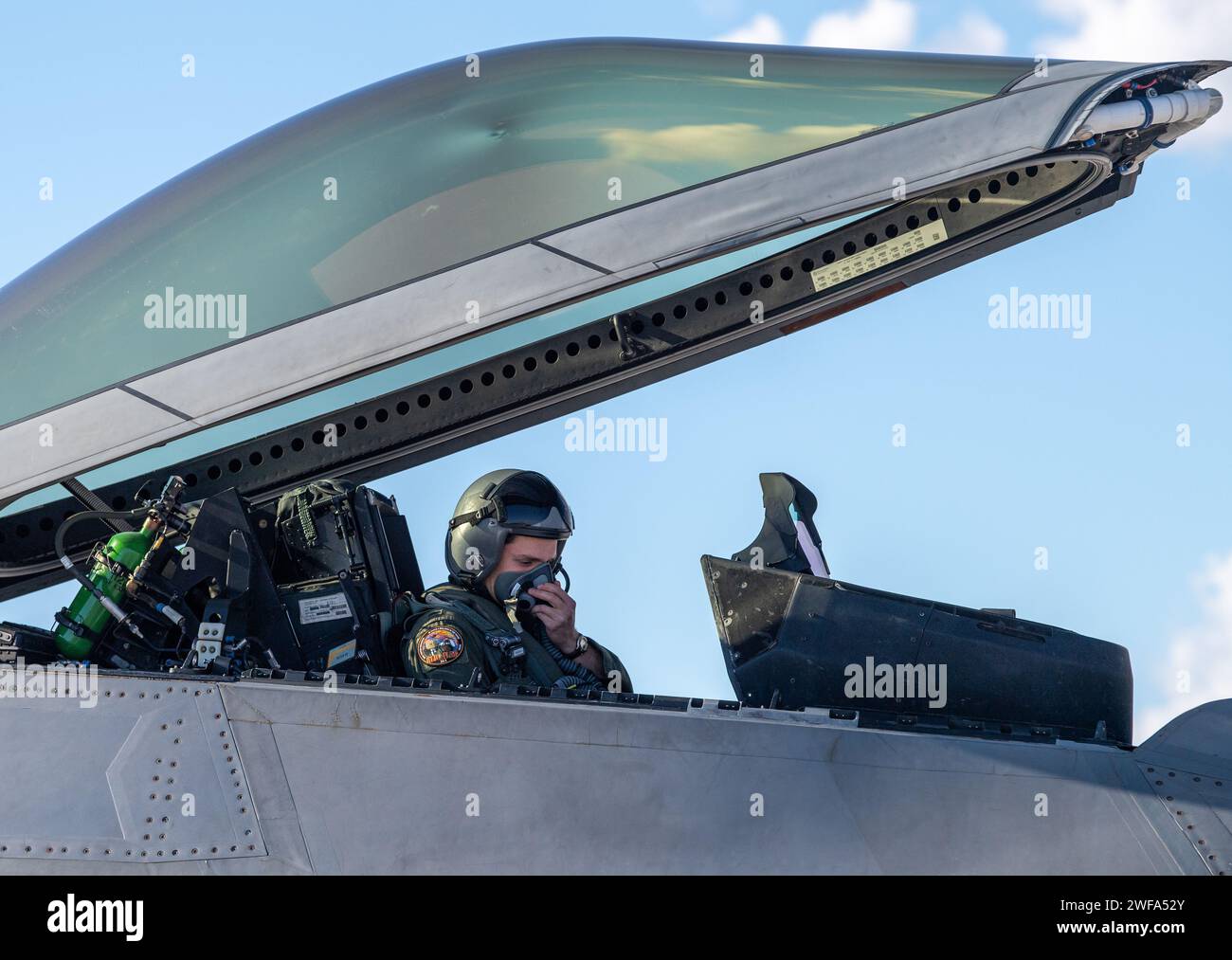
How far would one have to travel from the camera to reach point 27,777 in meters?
3.11

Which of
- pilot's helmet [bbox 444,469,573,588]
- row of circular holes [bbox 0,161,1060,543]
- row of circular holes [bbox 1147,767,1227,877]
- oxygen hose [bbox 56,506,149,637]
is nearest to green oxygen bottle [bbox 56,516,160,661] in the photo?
A: oxygen hose [bbox 56,506,149,637]

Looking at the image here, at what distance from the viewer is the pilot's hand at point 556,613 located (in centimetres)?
440

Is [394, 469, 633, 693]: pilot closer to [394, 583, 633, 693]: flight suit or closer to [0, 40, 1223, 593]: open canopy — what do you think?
[394, 583, 633, 693]: flight suit

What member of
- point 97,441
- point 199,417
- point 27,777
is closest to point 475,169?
point 199,417

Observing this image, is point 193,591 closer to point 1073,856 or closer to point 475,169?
point 475,169

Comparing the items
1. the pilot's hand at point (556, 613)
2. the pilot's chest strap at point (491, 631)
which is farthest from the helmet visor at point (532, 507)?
the pilot's chest strap at point (491, 631)

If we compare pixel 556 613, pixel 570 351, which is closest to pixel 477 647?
pixel 556 613

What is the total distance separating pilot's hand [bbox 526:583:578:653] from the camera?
4.40m

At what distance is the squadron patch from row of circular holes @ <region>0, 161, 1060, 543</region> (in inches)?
33.9

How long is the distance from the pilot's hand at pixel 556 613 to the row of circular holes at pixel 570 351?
2.34ft

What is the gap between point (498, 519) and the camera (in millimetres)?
4473
